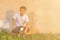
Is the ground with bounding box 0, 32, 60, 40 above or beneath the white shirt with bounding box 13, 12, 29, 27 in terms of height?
beneath

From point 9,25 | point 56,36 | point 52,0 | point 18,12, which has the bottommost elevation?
point 56,36

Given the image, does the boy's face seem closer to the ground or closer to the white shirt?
the white shirt

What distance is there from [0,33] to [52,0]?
588 millimetres

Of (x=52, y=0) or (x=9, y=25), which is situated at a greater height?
(x=52, y=0)

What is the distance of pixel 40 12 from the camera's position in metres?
1.62

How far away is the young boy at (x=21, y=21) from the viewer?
160 centimetres

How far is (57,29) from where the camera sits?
1.61m

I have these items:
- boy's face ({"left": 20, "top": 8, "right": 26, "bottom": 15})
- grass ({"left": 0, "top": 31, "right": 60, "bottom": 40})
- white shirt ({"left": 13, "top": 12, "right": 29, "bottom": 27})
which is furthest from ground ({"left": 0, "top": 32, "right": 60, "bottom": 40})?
boy's face ({"left": 20, "top": 8, "right": 26, "bottom": 15})

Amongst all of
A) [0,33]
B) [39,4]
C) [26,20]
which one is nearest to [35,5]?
[39,4]

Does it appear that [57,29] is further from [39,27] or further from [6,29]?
[6,29]

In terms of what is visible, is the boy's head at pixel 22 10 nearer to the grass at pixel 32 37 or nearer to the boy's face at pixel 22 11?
the boy's face at pixel 22 11

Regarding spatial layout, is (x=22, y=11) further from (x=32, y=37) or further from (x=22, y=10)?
(x=32, y=37)

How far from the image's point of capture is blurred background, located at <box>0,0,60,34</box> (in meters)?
1.60

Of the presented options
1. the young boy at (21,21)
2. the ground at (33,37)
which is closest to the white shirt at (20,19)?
the young boy at (21,21)
